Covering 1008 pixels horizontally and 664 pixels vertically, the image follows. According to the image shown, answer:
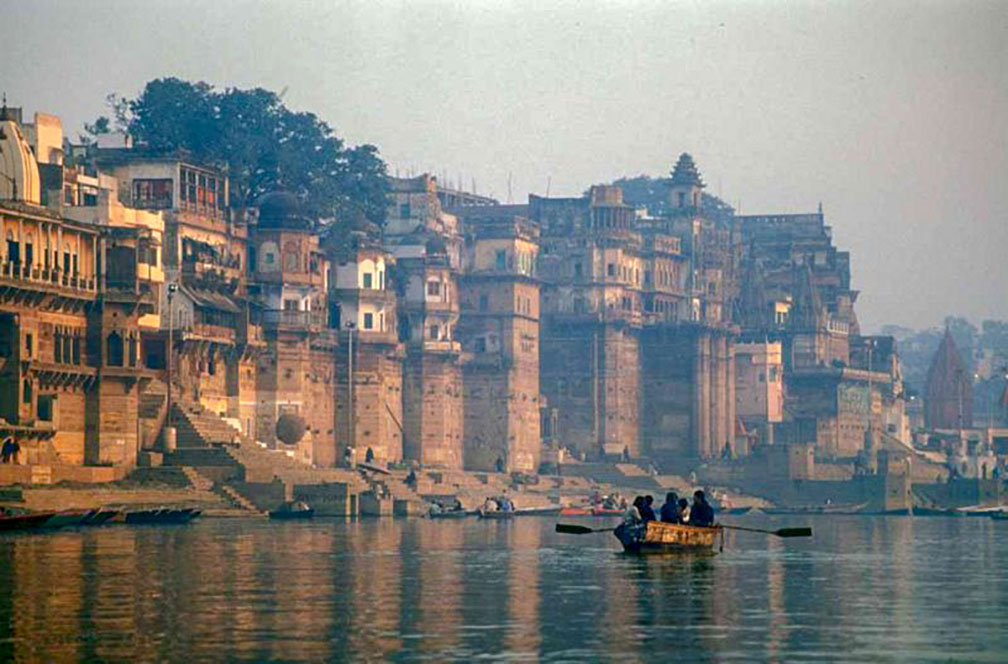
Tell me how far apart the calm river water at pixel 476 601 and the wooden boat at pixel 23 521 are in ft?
3.01

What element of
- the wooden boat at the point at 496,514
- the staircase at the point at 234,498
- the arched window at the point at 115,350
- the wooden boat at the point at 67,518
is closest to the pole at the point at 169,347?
the arched window at the point at 115,350

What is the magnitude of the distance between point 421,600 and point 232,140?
7671cm

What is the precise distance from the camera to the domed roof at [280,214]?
10969cm

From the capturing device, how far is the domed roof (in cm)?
10969

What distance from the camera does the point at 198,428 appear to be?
93312mm

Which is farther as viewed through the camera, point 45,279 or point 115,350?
point 115,350

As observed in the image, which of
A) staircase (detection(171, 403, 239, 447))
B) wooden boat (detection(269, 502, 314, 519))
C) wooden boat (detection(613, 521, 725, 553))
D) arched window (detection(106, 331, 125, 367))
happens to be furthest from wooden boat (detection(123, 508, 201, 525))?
wooden boat (detection(613, 521, 725, 553))

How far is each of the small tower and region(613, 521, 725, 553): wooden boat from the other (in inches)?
3585

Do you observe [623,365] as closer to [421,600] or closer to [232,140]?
[232,140]

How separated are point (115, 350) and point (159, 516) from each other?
10.3 metres

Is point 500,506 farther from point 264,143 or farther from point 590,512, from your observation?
point 264,143

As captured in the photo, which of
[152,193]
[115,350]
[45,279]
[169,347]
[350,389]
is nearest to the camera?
[45,279]

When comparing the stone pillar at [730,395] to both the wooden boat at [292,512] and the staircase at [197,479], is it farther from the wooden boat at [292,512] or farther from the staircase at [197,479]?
the staircase at [197,479]

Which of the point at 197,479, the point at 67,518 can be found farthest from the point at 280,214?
the point at 67,518
